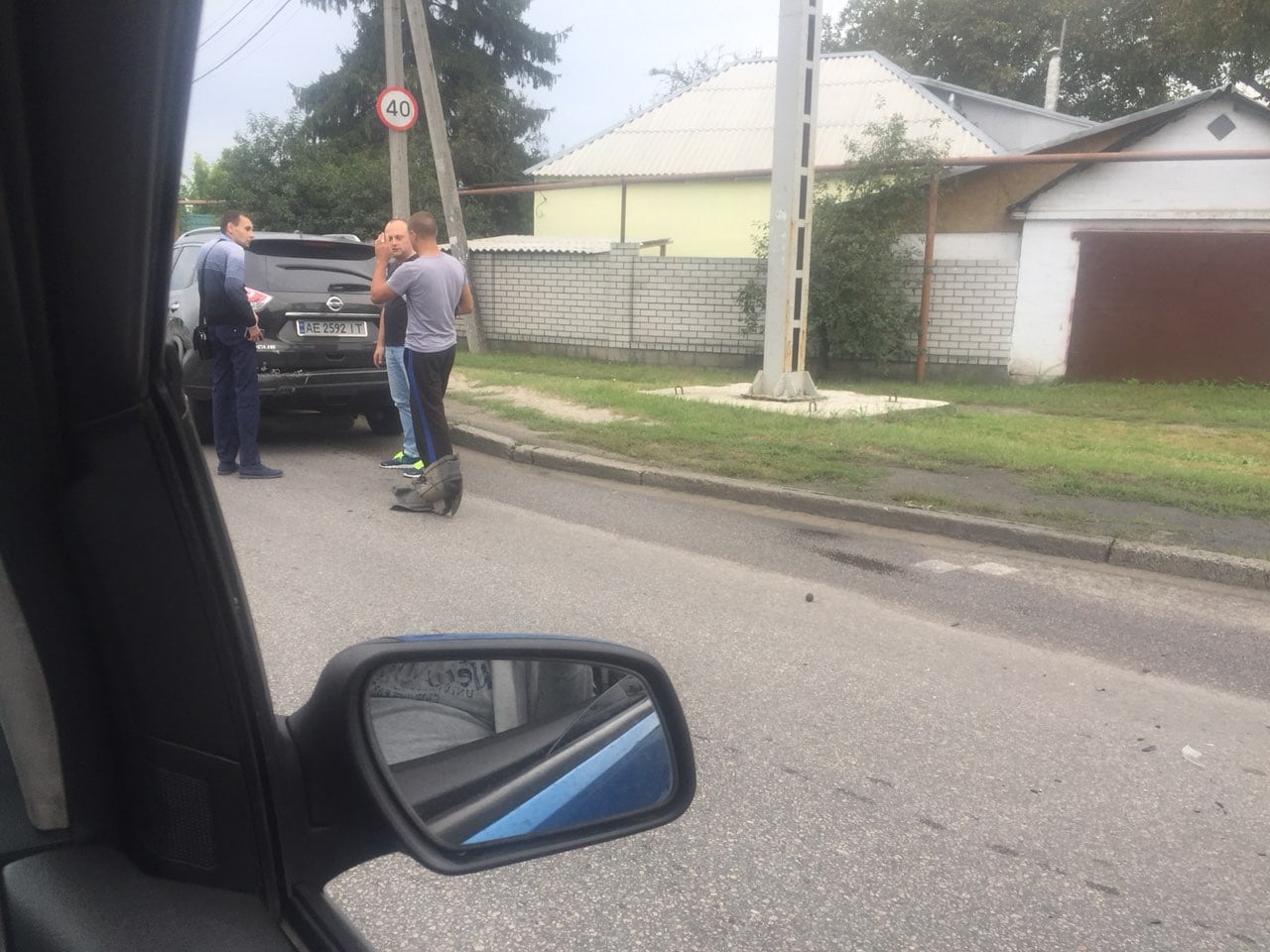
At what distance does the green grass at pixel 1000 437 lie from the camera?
7824mm

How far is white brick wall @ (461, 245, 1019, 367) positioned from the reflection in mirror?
12.8m

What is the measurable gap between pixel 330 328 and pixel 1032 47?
124ft

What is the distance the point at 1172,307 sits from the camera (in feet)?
42.4

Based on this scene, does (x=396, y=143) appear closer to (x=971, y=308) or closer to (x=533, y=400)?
(x=533, y=400)

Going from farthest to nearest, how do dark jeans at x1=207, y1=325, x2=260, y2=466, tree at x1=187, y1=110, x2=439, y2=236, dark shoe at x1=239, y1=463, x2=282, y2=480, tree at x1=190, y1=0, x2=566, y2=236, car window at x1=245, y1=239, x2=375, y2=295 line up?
tree at x1=190, y1=0, x2=566, y2=236, tree at x1=187, y1=110, x2=439, y2=236, car window at x1=245, y1=239, x2=375, y2=295, dark shoe at x1=239, y1=463, x2=282, y2=480, dark jeans at x1=207, y1=325, x2=260, y2=466

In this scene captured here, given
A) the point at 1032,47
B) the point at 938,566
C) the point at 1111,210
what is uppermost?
the point at 1032,47

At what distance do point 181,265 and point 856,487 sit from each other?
5813 mm

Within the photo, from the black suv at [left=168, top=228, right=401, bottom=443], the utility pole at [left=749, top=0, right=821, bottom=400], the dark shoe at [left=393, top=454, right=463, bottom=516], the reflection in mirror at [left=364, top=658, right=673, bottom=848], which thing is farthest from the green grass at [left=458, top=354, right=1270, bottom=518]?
the reflection in mirror at [left=364, top=658, right=673, bottom=848]

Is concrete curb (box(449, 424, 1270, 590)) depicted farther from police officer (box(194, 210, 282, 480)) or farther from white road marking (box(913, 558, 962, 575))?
police officer (box(194, 210, 282, 480))

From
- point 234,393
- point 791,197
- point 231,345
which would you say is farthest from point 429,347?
point 791,197

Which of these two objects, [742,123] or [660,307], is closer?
[660,307]

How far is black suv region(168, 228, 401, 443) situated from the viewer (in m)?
8.59

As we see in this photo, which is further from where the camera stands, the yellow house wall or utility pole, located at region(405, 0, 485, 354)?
the yellow house wall

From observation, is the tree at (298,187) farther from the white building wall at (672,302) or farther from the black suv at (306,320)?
the black suv at (306,320)
